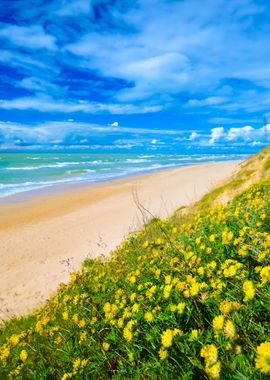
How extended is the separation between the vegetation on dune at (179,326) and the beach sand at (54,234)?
4.74ft

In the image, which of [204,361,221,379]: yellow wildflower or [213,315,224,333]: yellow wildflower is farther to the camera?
[213,315,224,333]: yellow wildflower

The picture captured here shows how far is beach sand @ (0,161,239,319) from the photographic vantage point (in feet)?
27.8

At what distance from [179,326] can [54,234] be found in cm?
1236

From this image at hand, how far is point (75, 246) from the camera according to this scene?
11.6 meters

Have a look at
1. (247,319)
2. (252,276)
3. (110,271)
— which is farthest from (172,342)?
(110,271)

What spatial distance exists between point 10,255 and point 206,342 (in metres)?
11.2

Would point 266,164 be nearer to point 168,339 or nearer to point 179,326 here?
point 179,326

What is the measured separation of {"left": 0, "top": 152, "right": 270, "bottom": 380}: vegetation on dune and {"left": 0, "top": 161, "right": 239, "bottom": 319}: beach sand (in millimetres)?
1444

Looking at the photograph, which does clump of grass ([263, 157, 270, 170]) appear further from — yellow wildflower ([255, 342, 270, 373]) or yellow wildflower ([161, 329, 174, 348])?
yellow wildflower ([255, 342, 270, 373])

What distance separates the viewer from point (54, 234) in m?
13.7

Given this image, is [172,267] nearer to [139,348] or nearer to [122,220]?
[139,348]

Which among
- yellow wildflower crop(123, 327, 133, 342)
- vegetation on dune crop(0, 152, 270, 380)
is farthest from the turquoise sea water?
yellow wildflower crop(123, 327, 133, 342)

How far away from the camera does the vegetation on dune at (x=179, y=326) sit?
5.41 feet

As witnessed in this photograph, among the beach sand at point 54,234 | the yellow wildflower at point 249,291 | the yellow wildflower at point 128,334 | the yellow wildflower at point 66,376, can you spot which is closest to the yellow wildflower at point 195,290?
the yellow wildflower at point 249,291
